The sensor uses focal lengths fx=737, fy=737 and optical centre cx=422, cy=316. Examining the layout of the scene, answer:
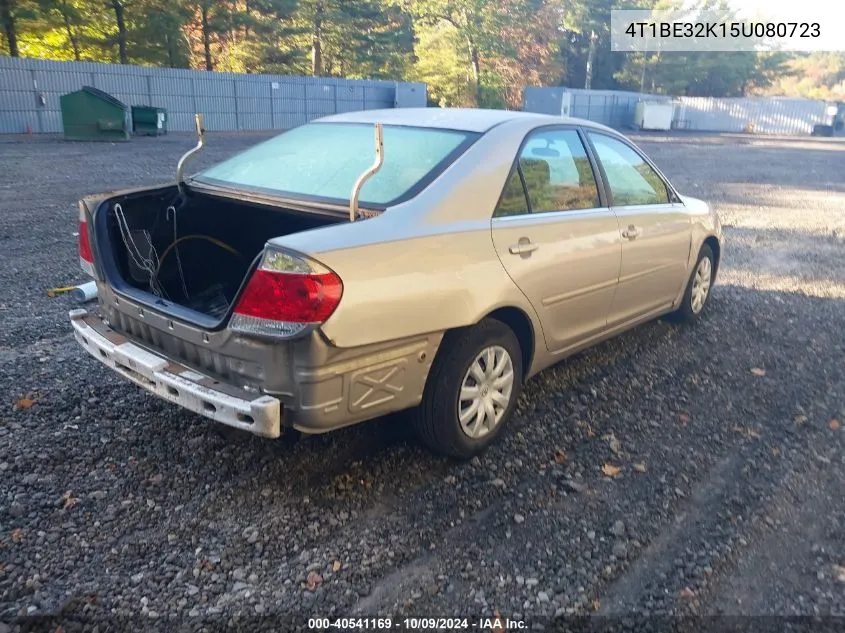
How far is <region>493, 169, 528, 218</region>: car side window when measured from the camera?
3689 mm

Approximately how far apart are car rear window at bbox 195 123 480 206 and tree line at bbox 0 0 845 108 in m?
29.1

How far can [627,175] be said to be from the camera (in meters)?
4.87

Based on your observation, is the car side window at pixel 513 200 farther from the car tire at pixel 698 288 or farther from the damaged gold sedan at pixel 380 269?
the car tire at pixel 698 288

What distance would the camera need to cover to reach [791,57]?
66000mm

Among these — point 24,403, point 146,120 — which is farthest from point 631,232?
point 146,120

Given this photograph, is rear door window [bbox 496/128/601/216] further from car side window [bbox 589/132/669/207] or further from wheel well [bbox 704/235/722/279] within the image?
wheel well [bbox 704/235/722/279]

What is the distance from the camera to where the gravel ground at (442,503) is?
8.97 feet

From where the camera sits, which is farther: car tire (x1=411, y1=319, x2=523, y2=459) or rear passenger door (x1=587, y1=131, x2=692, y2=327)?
rear passenger door (x1=587, y1=131, x2=692, y2=327)

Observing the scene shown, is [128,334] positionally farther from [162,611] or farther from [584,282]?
[584,282]

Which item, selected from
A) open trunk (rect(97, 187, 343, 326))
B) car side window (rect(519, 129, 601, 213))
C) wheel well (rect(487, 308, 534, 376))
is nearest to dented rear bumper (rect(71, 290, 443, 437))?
open trunk (rect(97, 187, 343, 326))

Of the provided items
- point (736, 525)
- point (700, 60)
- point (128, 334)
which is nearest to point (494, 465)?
point (736, 525)

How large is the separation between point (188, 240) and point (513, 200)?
6.03 feet

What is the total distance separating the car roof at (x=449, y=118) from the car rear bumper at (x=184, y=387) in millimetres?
1857

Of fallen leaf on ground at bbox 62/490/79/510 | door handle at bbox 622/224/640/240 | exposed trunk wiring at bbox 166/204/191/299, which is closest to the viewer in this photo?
fallen leaf on ground at bbox 62/490/79/510
